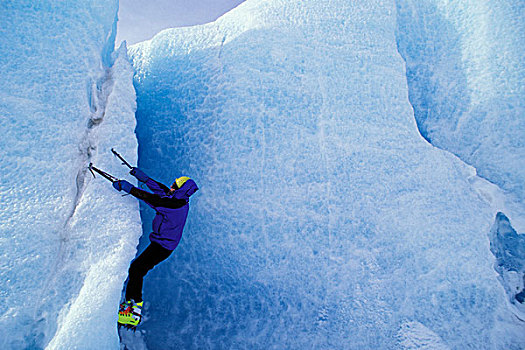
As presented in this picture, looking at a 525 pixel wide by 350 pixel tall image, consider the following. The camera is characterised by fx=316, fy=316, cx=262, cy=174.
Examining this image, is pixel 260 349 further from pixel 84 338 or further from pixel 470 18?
pixel 470 18

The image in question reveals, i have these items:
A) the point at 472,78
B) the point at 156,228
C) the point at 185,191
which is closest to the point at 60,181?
the point at 156,228

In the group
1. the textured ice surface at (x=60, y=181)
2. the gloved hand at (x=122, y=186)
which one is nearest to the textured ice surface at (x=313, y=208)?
the textured ice surface at (x=60, y=181)

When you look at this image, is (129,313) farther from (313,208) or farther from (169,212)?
(313,208)

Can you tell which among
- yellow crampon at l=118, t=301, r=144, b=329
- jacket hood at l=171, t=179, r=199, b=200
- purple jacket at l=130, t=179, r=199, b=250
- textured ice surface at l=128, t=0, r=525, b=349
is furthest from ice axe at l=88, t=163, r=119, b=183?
yellow crampon at l=118, t=301, r=144, b=329

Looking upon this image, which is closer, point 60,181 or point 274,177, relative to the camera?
point 60,181

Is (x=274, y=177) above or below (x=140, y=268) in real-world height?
above

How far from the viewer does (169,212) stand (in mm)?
2066

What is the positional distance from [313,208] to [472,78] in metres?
1.96

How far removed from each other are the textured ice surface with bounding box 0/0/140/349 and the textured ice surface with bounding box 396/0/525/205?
266 cm

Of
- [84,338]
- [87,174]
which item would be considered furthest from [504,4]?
[84,338]

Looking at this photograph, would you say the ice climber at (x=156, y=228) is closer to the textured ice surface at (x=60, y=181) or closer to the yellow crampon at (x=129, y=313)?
the yellow crampon at (x=129, y=313)

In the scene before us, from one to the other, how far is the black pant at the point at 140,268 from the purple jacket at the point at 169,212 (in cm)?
5

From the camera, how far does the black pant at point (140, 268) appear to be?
2.01 m

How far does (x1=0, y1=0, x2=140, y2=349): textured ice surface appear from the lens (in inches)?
71.4
